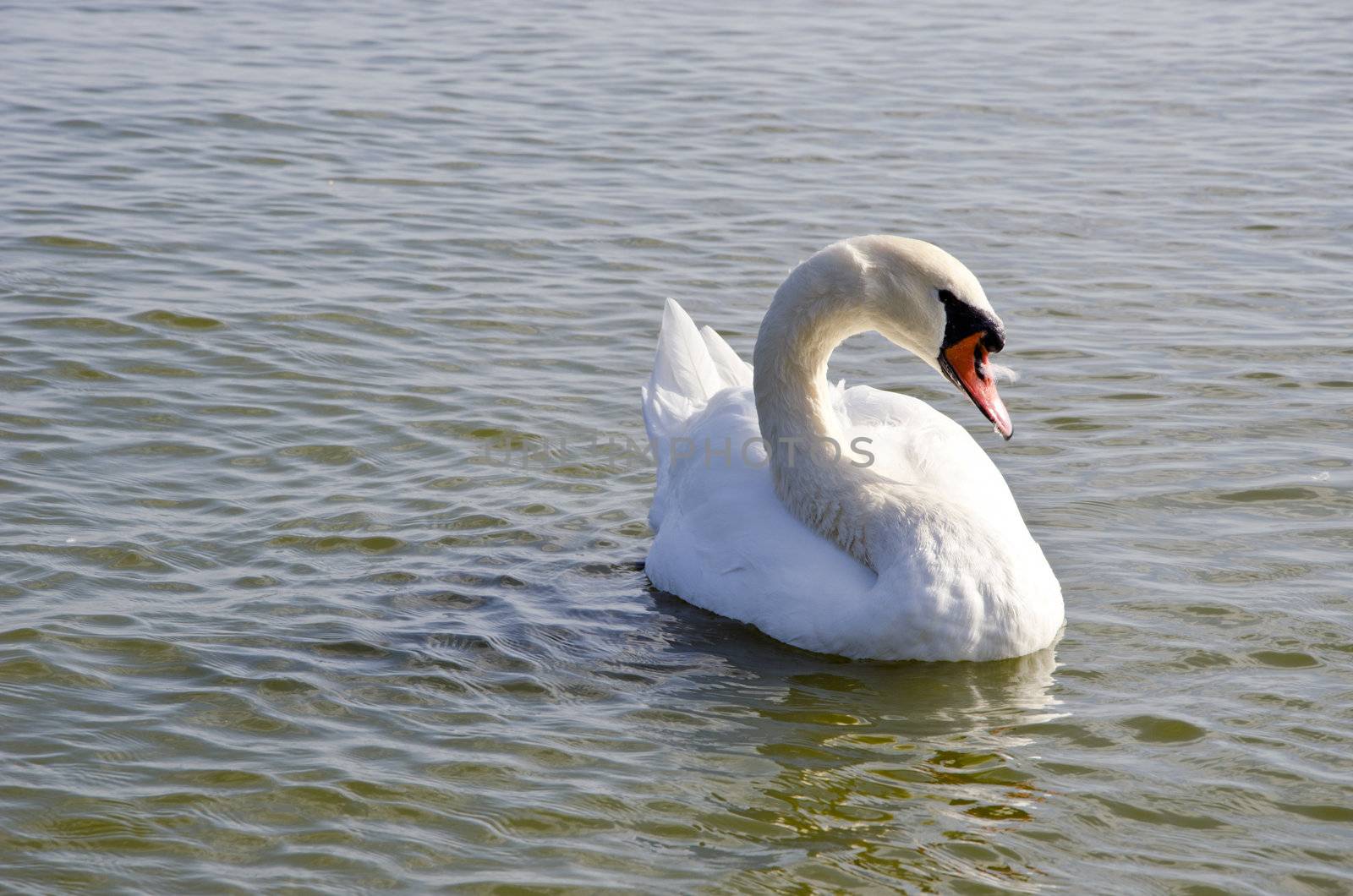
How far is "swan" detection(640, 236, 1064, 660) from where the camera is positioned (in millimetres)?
6078

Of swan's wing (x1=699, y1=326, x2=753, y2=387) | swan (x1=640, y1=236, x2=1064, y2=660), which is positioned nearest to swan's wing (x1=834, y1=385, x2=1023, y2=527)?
swan (x1=640, y1=236, x2=1064, y2=660)

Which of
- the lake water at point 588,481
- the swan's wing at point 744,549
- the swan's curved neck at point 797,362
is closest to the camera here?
the lake water at point 588,481

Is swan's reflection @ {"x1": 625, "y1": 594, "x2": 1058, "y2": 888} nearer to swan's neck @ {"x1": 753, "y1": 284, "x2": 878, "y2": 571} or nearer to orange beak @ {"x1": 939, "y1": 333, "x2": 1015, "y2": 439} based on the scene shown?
swan's neck @ {"x1": 753, "y1": 284, "x2": 878, "y2": 571}

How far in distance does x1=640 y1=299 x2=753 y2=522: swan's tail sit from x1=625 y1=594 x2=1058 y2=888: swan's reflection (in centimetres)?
156

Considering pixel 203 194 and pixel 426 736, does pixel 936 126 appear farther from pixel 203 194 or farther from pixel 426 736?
pixel 426 736

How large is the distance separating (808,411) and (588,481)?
5.70 ft

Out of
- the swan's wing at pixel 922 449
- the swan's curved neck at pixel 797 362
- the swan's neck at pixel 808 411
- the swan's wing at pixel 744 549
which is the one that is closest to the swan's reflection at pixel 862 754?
the swan's wing at pixel 744 549

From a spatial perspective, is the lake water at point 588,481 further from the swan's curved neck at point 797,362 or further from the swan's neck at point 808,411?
the swan's curved neck at point 797,362

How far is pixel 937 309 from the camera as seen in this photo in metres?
6.23

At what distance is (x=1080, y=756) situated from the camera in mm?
5512

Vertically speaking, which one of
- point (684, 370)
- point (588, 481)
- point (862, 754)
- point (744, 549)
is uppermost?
point (684, 370)

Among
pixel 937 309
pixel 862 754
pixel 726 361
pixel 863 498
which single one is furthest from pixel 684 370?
pixel 862 754

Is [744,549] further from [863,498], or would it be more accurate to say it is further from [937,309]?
[937,309]

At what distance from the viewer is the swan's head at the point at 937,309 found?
6.16 m
